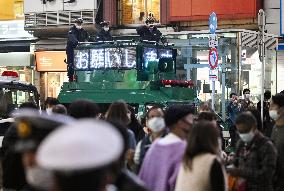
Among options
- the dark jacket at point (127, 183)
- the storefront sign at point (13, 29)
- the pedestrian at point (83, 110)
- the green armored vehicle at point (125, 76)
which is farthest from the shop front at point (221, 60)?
the dark jacket at point (127, 183)

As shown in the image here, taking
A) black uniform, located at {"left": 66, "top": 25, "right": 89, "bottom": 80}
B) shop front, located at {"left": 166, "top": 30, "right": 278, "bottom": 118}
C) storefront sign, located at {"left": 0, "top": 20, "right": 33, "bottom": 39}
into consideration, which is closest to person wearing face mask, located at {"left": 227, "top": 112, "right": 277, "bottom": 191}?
black uniform, located at {"left": 66, "top": 25, "right": 89, "bottom": 80}

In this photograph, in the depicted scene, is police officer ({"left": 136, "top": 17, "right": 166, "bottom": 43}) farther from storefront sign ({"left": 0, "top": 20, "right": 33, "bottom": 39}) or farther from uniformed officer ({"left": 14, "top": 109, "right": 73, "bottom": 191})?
uniformed officer ({"left": 14, "top": 109, "right": 73, "bottom": 191})

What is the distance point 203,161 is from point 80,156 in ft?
10.7

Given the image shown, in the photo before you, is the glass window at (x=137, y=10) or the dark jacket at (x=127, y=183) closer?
the dark jacket at (x=127, y=183)

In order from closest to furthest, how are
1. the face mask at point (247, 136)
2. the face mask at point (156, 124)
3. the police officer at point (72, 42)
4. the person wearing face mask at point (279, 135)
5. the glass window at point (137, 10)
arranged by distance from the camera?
the face mask at point (247, 136), the person wearing face mask at point (279, 135), the face mask at point (156, 124), the police officer at point (72, 42), the glass window at point (137, 10)

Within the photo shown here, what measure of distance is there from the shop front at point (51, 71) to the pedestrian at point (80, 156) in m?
26.6

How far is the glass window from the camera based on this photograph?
28.2m

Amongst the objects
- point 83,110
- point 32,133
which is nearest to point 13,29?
point 83,110

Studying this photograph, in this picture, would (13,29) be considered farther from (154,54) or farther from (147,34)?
(154,54)

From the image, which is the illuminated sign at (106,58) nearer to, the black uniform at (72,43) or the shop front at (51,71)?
the black uniform at (72,43)

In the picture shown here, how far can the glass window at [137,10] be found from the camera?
2825 centimetres

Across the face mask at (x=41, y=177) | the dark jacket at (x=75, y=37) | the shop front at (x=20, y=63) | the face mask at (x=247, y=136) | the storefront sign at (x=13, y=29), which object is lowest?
the face mask at (x=247, y=136)

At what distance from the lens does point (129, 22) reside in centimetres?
2850

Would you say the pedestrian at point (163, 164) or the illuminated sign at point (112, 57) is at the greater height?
the illuminated sign at point (112, 57)
